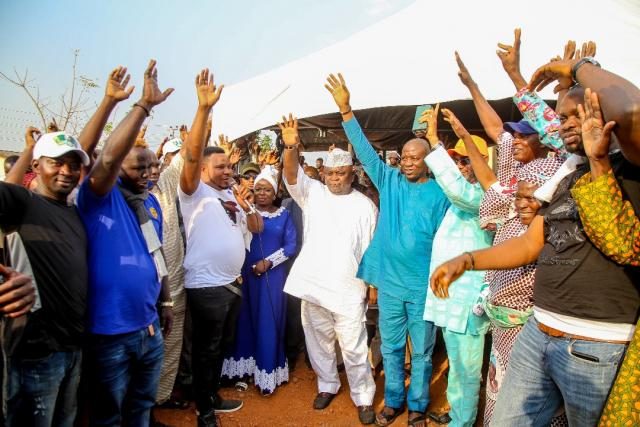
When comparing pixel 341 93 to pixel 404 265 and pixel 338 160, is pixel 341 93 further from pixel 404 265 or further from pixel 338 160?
pixel 404 265

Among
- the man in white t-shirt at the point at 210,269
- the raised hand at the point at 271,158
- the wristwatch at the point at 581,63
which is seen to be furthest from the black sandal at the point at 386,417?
the wristwatch at the point at 581,63

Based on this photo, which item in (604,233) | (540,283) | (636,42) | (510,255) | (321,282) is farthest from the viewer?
(636,42)

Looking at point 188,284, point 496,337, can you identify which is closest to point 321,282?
point 188,284

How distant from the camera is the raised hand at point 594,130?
160 cm

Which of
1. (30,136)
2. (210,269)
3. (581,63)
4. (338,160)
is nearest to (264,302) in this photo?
(210,269)

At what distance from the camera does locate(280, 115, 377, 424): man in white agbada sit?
3.98m

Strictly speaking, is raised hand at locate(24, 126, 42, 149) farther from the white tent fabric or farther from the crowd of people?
the white tent fabric

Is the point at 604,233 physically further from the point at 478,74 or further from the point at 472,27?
the point at 472,27

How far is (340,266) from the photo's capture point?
13.2 feet

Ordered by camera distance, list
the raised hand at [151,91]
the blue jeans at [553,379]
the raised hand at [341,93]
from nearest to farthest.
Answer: the blue jeans at [553,379], the raised hand at [151,91], the raised hand at [341,93]

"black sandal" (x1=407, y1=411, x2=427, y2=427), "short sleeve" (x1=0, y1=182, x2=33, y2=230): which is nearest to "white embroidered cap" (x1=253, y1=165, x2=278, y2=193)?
"black sandal" (x1=407, y1=411, x2=427, y2=427)

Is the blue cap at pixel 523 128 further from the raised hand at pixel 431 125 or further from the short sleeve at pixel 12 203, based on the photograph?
the short sleeve at pixel 12 203

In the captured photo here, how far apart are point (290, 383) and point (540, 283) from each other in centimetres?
326

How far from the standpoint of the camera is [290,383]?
184 inches
